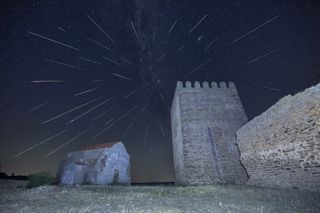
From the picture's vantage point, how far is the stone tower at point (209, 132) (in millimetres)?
13664

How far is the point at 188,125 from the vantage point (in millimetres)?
15812

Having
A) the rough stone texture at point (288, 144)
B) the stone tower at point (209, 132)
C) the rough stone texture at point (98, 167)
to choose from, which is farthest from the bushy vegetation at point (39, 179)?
the rough stone texture at point (288, 144)

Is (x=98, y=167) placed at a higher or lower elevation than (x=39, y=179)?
higher

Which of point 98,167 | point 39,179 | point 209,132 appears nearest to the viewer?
point 39,179

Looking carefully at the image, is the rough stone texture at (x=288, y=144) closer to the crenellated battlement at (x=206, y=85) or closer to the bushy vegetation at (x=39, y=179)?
the crenellated battlement at (x=206, y=85)

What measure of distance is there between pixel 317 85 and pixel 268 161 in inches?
189

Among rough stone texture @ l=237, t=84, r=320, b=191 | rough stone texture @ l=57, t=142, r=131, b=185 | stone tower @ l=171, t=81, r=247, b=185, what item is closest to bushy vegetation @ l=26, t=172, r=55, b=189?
rough stone texture @ l=57, t=142, r=131, b=185

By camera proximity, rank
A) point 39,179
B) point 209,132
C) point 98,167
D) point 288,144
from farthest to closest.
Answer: point 98,167, point 209,132, point 39,179, point 288,144

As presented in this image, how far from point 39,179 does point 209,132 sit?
14.8 m

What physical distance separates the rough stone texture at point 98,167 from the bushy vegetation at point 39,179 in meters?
2.78

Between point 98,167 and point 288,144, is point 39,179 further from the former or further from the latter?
point 288,144

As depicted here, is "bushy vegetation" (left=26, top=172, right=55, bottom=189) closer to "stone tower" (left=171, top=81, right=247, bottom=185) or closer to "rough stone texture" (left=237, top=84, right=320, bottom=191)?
"stone tower" (left=171, top=81, right=247, bottom=185)

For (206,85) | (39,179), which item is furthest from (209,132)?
(39,179)

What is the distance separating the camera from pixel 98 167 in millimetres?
17406
